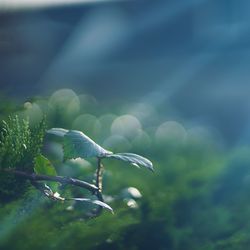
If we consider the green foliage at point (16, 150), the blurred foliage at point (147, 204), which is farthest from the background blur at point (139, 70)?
the green foliage at point (16, 150)

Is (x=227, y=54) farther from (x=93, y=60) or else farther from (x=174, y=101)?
(x=93, y=60)

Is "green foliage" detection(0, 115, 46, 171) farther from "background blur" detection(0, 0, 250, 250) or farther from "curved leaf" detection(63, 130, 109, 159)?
"background blur" detection(0, 0, 250, 250)

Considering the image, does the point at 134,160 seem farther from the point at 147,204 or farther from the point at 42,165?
the point at 147,204

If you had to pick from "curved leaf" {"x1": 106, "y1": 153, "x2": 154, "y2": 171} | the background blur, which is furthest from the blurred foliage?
"curved leaf" {"x1": 106, "y1": 153, "x2": 154, "y2": 171}

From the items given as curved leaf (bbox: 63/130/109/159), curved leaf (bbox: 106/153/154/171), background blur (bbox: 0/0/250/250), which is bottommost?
curved leaf (bbox: 106/153/154/171)

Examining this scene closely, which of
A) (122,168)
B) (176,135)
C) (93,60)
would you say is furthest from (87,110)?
(93,60)

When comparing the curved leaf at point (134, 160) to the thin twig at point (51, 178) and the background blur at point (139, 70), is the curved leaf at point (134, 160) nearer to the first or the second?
the thin twig at point (51, 178)

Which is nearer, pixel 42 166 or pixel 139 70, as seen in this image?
pixel 42 166

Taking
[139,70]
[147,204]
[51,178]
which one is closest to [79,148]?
[51,178]
